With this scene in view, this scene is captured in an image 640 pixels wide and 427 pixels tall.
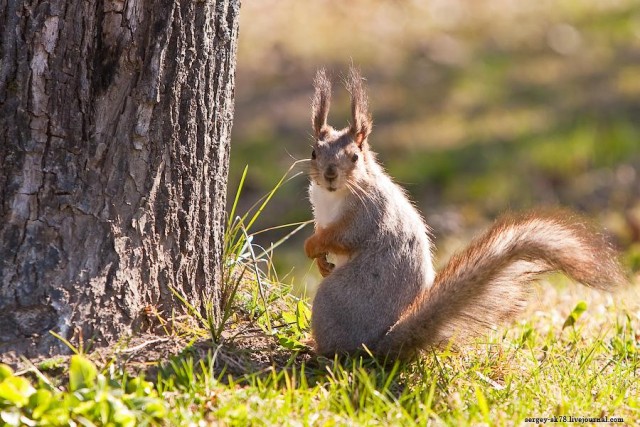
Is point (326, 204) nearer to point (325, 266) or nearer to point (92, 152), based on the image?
point (325, 266)

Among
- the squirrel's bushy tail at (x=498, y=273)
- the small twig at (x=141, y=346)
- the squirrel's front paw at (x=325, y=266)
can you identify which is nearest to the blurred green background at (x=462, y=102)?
the squirrel's front paw at (x=325, y=266)

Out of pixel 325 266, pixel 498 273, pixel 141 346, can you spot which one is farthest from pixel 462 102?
pixel 141 346

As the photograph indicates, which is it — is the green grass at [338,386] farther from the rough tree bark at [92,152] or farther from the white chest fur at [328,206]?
the white chest fur at [328,206]

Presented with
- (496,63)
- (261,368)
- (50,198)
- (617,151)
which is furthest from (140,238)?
(496,63)

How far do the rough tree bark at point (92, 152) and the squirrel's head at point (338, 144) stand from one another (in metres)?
0.45

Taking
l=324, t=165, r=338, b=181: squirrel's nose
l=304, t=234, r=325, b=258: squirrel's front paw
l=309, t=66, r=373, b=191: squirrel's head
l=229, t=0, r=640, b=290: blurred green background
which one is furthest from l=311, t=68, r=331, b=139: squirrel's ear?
l=229, t=0, r=640, b=290: blurred green background

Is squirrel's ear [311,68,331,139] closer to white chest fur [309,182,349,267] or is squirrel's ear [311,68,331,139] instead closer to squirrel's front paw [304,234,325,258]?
white chest fur [309,182,349,267]

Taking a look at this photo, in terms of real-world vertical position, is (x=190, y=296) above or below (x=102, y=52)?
below

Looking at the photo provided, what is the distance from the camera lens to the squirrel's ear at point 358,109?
2.98 m

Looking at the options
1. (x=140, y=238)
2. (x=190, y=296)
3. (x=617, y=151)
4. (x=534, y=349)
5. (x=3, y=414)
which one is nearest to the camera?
(x=3, y=414)

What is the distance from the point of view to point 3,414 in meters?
2.27

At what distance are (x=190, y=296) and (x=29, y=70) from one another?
2.71 ft

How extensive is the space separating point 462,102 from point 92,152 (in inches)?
207

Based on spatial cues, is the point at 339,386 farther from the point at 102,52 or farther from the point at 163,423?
the point at 102,52
